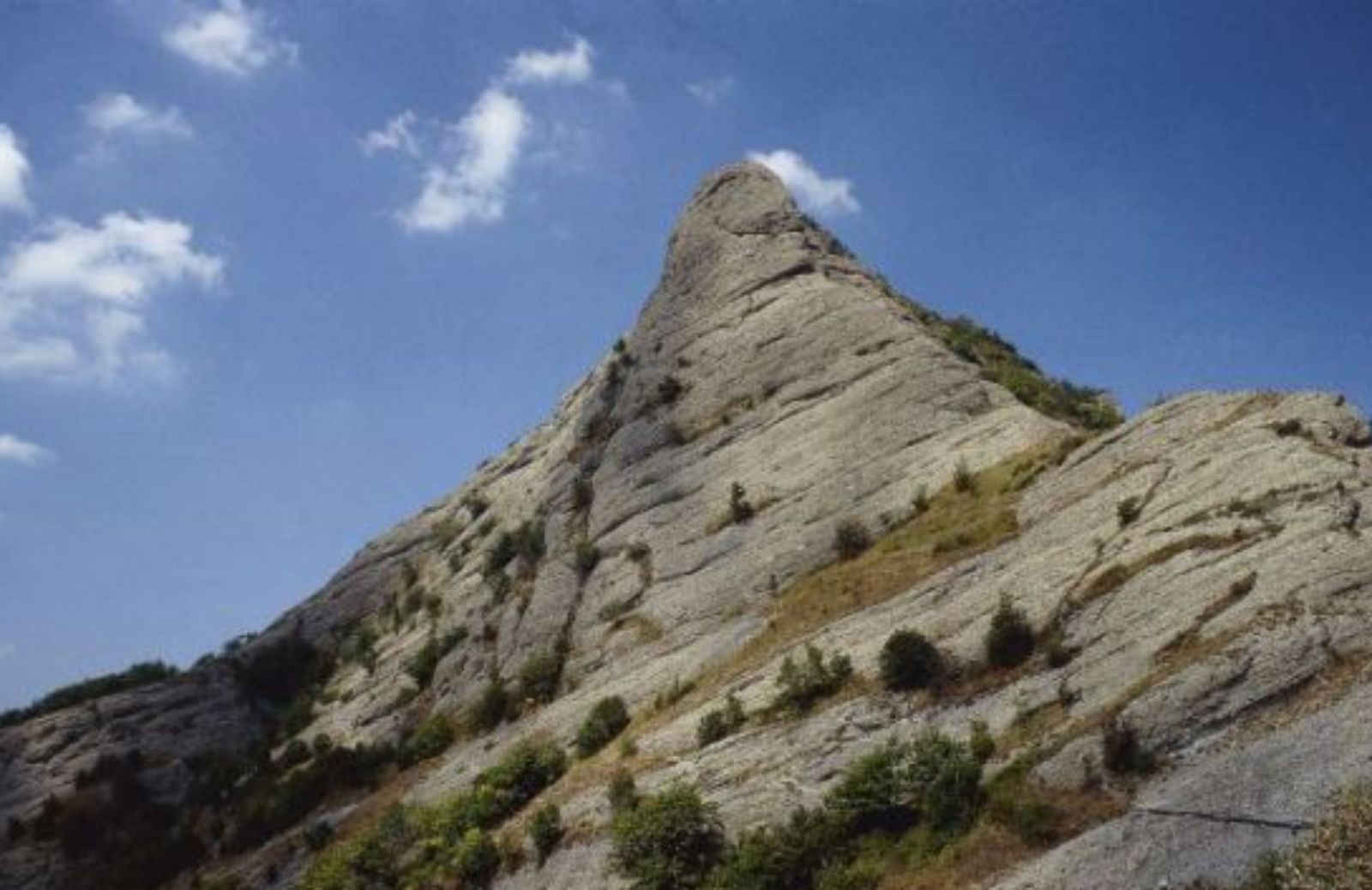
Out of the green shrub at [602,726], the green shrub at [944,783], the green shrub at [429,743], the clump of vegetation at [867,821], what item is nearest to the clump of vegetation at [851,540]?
the green shrub at [602,726]

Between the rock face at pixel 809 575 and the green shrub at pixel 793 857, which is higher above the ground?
the rock face at pixel 809 575

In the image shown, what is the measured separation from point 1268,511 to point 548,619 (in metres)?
31.3

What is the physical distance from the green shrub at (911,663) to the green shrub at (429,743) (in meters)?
23.6

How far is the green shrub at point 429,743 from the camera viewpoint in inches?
1989

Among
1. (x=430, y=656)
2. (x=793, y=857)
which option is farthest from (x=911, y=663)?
(x=430, y=656)

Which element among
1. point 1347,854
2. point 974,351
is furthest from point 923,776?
point 974,351

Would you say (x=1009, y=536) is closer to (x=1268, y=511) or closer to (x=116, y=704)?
(x=1268, y=511)

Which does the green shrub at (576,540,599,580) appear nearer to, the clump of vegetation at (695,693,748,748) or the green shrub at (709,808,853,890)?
the clump of vegetation at (695,693,748,748)

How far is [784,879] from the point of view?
28.4 m

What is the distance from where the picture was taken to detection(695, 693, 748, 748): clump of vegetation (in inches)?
1416

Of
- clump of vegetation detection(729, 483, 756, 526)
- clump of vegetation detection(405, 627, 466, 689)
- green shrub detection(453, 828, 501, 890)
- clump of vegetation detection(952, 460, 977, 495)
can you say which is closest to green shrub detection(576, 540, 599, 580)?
clump of vegetation detection(729, 483, 756, 526)

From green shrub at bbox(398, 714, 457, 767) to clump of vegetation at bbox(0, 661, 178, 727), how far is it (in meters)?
27.4

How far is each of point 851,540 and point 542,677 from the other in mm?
14051

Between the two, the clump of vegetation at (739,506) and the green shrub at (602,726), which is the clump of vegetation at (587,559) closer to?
the clump of vegetation at (739,506)
